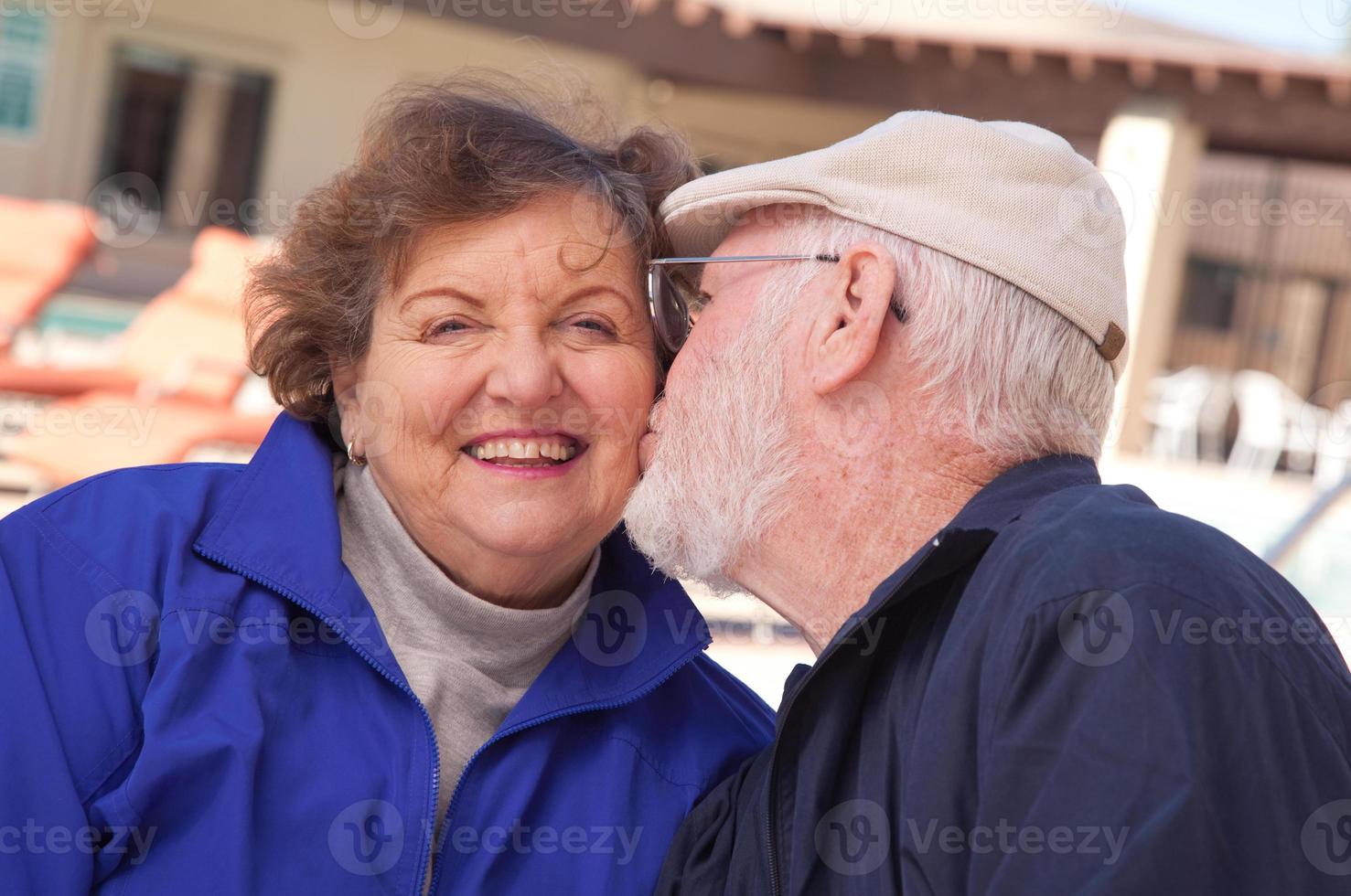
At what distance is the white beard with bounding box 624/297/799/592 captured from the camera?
1.96 meters

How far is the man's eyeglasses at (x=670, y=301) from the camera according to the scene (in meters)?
2.26

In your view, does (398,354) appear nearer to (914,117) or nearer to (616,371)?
(616,371)

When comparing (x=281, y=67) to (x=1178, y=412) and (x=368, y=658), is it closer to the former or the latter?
→ (x=1178, y=412)

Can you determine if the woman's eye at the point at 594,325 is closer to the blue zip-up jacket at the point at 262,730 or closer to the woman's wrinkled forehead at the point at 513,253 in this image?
the woman's wrinkled forehead at the point at 513,253

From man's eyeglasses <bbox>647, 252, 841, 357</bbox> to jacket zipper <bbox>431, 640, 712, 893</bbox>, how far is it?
1.71 feet

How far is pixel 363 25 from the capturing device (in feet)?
45.2

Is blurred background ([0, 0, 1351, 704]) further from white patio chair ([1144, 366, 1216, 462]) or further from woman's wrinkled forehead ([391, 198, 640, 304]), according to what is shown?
woman's wrinkled forehead ([391, 198, 640, 304])

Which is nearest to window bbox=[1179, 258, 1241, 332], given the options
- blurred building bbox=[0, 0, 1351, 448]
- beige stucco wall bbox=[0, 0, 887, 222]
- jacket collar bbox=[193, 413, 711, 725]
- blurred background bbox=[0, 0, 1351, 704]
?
blurred building bbox=[0, 0, 1351, 448]

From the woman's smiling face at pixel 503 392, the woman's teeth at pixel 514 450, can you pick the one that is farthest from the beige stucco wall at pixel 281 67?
the woman's teeth at pixel 514 450

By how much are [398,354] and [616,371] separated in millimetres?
347

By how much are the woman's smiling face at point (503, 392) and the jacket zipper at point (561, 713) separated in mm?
249

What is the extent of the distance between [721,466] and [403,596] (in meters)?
0.54

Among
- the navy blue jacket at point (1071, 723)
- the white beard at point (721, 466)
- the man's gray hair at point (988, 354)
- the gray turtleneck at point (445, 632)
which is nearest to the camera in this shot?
the navy blue jacket at point (1071, 723)

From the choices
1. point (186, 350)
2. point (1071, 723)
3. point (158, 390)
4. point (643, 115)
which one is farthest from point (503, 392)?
point (643, 115)
